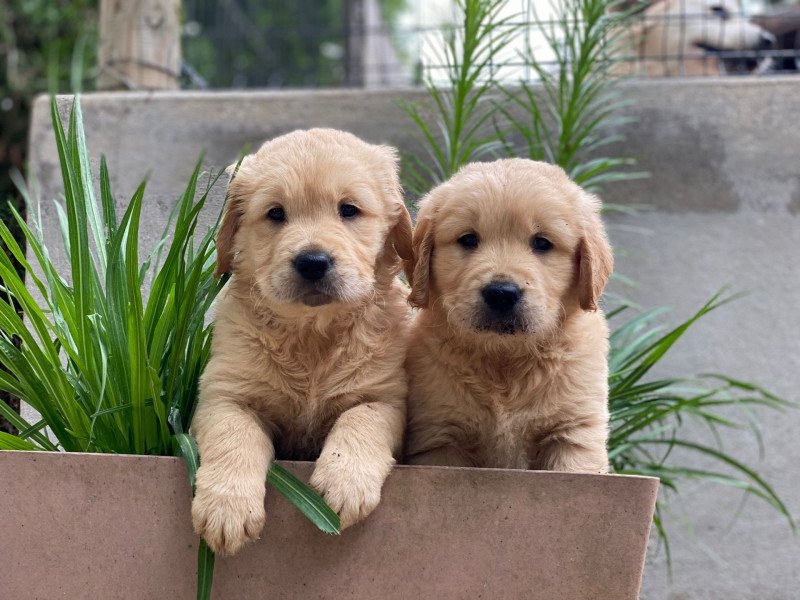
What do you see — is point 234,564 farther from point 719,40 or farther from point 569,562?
point 719,40

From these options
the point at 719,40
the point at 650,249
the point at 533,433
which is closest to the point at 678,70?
the point at 719,40

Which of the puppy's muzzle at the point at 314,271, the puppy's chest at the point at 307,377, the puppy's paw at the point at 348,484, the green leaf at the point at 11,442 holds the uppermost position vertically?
the puppy's muzzle at the point at 314,271

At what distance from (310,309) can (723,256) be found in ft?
8.71

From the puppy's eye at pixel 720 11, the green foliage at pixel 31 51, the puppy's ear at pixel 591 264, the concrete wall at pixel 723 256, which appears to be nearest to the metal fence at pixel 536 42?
the puppy's eye at pixel 720 11

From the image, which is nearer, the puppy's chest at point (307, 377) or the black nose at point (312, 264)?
the black nose at point (312, 264)

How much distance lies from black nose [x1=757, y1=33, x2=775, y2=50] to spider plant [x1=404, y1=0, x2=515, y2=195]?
2.18 meters

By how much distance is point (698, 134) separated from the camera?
Result: 14.2 ft

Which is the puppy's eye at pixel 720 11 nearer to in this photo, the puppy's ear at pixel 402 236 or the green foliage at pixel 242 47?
the green foliage at pixel 242 47

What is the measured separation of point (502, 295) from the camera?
2.29m

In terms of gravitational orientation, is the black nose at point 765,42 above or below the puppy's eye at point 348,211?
above

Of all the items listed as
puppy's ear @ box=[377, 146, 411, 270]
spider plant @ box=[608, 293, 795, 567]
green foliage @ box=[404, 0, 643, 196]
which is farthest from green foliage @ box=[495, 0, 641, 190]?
puppy's ear @ box=[377, 146, 411, 270]

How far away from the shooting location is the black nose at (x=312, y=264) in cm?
224

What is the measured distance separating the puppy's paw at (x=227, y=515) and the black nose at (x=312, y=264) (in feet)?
1.75

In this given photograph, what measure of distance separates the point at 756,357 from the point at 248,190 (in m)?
2.76
